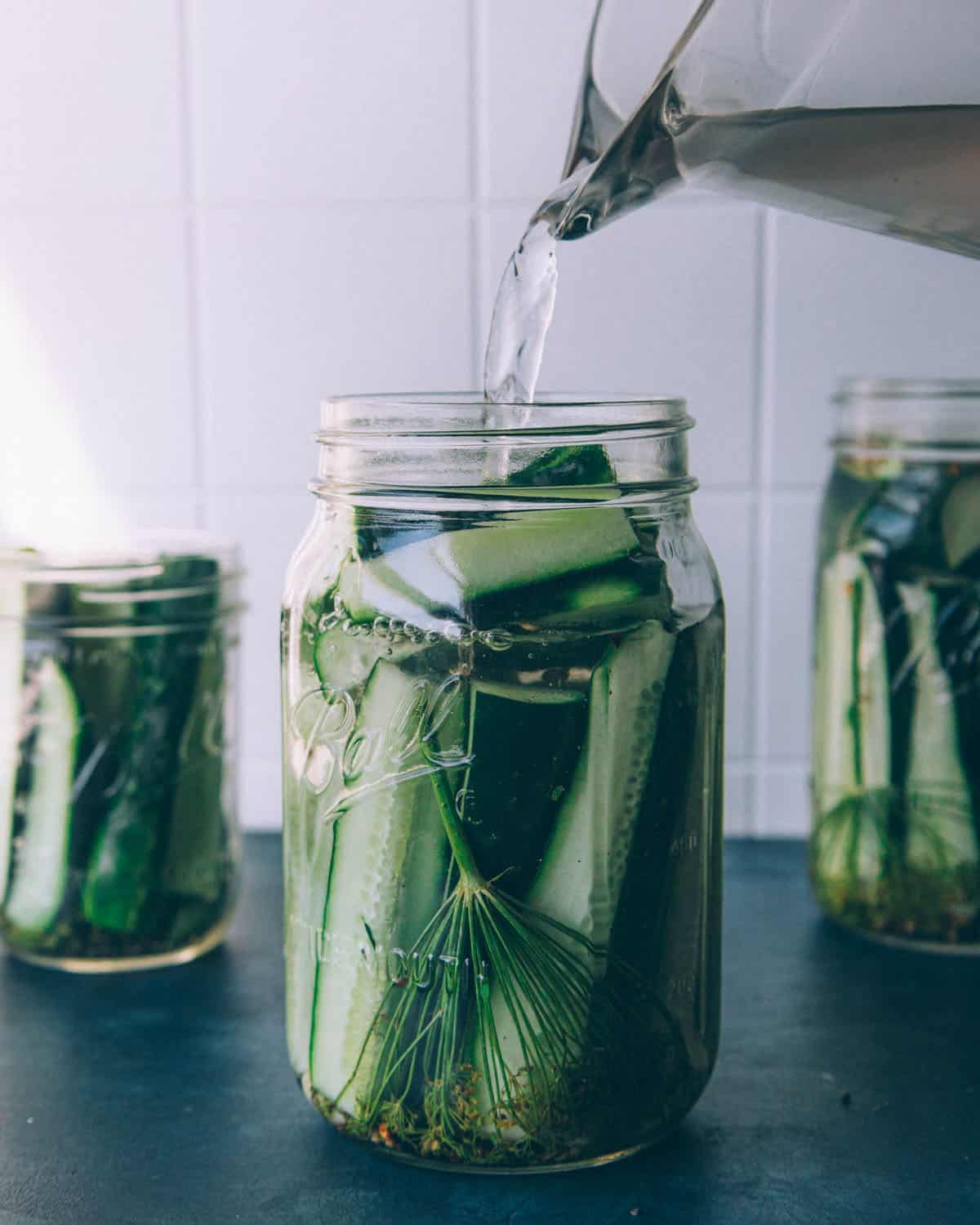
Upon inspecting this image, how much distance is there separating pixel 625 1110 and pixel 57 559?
16.5 inches

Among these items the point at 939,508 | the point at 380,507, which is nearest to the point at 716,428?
the point at 939,508

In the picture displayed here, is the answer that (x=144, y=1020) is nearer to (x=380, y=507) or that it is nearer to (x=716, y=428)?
(x=380, y=507)

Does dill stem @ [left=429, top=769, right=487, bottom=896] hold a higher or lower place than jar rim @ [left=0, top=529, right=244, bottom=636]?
lower

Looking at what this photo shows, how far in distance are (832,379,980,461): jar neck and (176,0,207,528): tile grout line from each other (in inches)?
17.2

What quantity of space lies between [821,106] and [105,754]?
48cm

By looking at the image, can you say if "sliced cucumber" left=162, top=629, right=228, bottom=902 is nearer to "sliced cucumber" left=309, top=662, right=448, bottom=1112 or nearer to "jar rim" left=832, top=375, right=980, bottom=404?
"sliced cucumber" left=309, top=662, right=448, bottom=1112

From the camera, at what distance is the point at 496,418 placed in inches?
21.6

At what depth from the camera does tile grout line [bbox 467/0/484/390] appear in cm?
86

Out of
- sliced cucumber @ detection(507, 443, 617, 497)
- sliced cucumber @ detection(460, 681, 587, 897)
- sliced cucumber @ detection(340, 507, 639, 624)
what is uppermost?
sliced cucumber @ detection(507, 443, 617, 497)

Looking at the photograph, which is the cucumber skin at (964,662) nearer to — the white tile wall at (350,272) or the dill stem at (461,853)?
the white tile wall at (350,272)

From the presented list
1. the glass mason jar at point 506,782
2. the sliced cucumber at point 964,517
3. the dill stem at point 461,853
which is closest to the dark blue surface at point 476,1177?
the glass mason jar at point 506,782

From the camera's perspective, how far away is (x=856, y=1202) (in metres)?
0.52

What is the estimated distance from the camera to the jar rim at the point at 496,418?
1.66 ft

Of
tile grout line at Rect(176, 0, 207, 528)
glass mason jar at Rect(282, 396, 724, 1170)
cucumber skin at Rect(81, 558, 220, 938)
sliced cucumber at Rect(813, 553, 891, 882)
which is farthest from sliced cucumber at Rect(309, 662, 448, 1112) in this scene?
tile grout line at Rect(176, 0, 207, 528)
